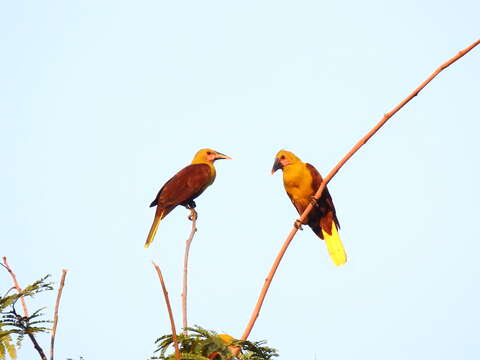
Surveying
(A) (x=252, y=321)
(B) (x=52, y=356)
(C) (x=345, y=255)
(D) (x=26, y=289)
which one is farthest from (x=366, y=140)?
(C) (x=345, y=255)

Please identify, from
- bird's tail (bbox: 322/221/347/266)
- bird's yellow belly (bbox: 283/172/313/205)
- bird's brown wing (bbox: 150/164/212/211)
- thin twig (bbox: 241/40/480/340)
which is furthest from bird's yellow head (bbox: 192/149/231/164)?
thin twig (bbox: 241/40/480/340)

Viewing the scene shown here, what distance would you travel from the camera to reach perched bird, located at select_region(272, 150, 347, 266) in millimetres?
6730

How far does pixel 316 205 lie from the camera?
21.9ft

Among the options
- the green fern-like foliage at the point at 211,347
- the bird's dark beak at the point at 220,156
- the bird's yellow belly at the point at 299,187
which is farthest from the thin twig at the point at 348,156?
the bird's dark beak at the point at 220,156

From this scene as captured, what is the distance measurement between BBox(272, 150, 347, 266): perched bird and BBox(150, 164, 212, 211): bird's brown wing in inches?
56.8

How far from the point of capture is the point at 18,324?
302 cm

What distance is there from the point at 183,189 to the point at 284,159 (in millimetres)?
1438

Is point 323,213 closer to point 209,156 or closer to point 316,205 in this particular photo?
point 316,205

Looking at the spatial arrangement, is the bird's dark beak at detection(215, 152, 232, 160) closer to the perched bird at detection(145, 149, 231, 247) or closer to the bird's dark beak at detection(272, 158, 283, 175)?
the perched bird at detection(145, 149, 231, 247)

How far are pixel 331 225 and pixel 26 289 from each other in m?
4.14

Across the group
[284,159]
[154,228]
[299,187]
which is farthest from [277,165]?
[154,228]

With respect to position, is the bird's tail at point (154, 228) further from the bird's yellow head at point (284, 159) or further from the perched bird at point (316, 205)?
the perched bird at point (316, 205)

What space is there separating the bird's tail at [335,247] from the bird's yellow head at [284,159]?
2.90 ft

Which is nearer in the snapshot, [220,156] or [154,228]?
[154,228]
